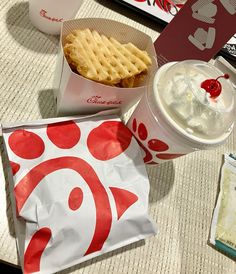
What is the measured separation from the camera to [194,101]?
1.66 feet

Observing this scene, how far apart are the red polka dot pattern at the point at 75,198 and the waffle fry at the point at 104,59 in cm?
18

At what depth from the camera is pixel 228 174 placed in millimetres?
717

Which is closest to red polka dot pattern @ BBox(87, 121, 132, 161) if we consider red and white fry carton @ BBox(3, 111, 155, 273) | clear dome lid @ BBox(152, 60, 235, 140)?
red and white fry carton @ BBox(3, 111, 155, 273)

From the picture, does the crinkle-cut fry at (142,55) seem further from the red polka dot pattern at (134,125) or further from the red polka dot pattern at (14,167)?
the red polka dot pattern at (14,167)

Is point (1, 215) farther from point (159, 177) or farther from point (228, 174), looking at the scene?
point (228, 174)

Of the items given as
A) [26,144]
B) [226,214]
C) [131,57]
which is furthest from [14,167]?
[226,214]

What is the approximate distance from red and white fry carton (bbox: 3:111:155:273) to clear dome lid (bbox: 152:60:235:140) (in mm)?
106

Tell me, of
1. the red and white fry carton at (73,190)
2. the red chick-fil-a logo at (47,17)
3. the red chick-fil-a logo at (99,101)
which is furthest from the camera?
the red chick-fil-a logo at (47,17)

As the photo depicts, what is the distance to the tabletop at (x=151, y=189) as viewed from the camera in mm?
533

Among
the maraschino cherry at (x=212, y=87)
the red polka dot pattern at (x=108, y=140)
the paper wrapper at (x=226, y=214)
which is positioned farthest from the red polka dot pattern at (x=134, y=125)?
the paper wrapper at (x=226, y=214)

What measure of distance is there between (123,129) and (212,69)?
0.61ft

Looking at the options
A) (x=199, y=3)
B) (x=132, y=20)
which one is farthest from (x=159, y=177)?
(x=132, y=20)

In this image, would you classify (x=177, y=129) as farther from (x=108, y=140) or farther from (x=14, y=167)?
(x=14, y=167)

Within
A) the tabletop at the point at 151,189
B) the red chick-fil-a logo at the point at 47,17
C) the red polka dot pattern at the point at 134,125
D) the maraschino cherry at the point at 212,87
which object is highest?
the maraschino cherry at the point at 212,87
